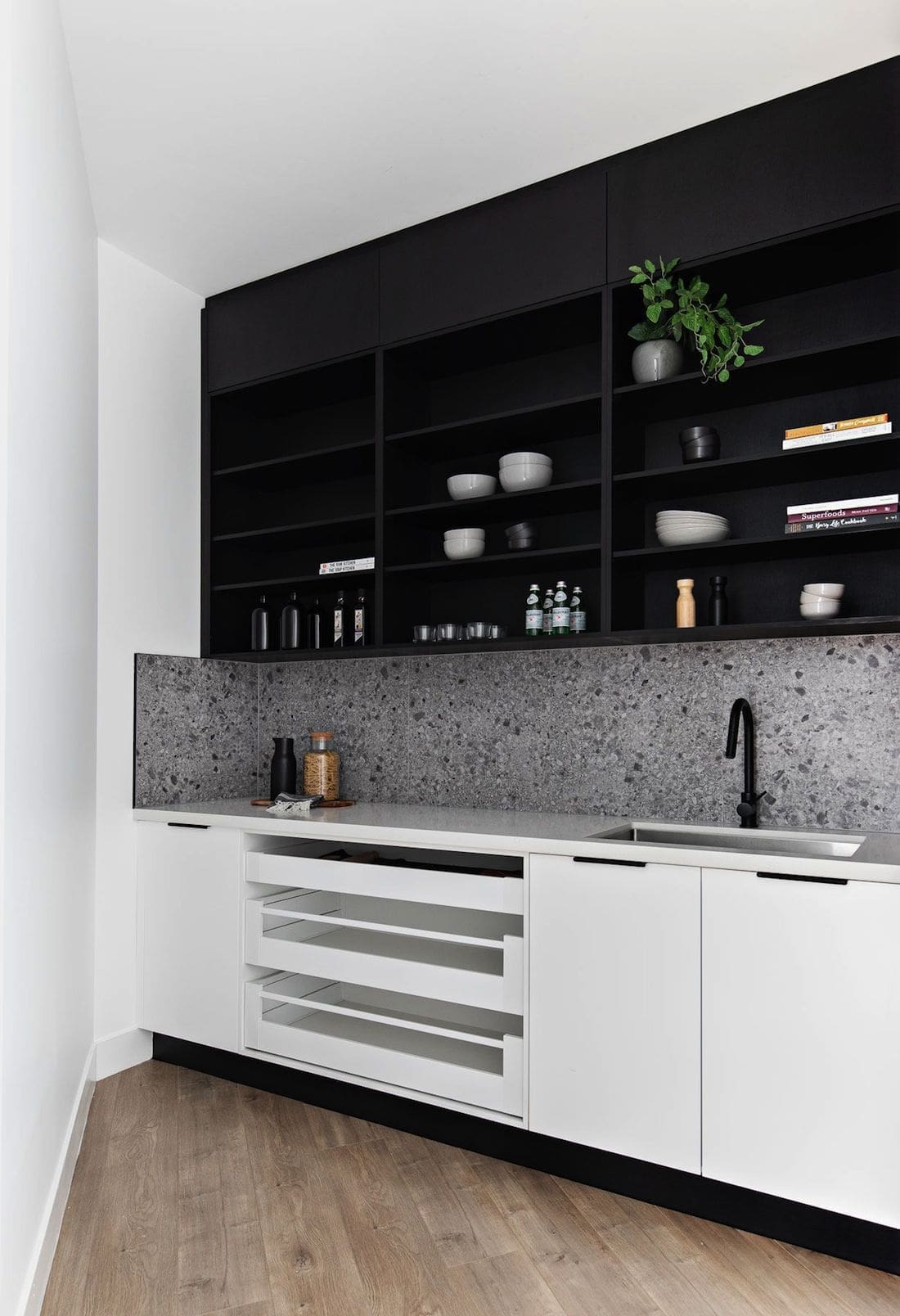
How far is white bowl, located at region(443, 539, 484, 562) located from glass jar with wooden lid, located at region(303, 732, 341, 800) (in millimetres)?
925

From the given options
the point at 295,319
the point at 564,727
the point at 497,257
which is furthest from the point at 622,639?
the point at 295,319

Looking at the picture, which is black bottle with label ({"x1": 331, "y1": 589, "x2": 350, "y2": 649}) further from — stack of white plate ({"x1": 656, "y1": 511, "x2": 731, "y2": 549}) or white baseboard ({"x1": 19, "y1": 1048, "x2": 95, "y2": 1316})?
white baseboard ({"x1": 19, "y1": 1048, "x2": 95, "y2": 1316})

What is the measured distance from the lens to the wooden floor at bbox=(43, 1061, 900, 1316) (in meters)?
1.79

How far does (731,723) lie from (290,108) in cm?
204

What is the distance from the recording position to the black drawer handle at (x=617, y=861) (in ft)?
7.12

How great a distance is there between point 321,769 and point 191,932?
72 cm

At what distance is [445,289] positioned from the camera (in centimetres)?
282

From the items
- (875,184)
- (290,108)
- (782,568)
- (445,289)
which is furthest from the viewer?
(445,289)

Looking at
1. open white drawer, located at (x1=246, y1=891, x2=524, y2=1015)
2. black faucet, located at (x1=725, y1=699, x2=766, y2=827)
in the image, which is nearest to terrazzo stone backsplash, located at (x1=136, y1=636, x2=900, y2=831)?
black faucet, located at (x1=725, y1=699, x2=766, y2=827)

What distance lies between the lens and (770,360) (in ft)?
7.46

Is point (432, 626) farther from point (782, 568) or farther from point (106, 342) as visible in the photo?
point (106, 342)

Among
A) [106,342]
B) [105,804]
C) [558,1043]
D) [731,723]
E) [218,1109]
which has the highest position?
[106,342]

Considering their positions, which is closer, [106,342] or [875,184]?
[875,184]

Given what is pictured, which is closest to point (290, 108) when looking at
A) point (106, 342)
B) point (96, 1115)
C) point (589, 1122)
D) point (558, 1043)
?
point (106, 342)
